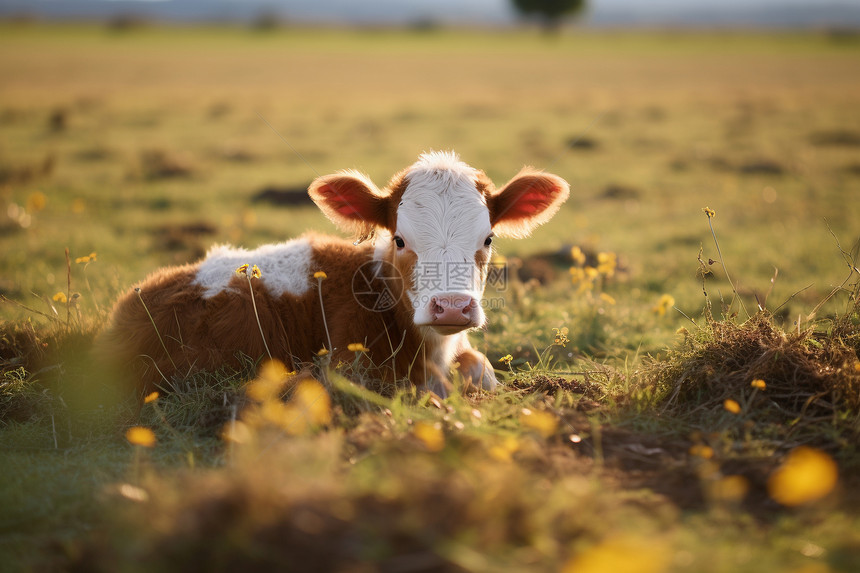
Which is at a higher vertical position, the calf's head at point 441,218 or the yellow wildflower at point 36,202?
the calf's head at point 441,218

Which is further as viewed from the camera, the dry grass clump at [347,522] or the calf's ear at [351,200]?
the calf's ear at [351,200]

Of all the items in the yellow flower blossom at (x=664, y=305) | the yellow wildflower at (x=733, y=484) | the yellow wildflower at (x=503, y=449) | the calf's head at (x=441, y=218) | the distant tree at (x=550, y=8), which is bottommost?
the yellow flower blossom at (x=664, y=305)

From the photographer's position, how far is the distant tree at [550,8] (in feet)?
281

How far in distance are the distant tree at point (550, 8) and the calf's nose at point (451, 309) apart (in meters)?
91.5

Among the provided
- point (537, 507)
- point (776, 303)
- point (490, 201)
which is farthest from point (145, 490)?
point (776, 303)

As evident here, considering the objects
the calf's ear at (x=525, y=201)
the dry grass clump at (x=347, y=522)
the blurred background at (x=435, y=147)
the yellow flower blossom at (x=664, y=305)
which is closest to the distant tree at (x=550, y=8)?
the blurred background at (x=435, y=147)

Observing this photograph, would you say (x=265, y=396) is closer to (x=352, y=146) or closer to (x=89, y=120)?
(x=352, y=146)

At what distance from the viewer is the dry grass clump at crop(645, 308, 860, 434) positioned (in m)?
3.74

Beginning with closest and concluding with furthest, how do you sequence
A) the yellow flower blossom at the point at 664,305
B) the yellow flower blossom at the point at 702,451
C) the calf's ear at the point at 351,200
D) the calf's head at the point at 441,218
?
the yellow flower blossom at the point at 702,451
the calf's head at the point at 441,218
the calf's ear at the point at 351,200
the yellow flower blossom at the point at 664,305

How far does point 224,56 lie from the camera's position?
5075 centimetres

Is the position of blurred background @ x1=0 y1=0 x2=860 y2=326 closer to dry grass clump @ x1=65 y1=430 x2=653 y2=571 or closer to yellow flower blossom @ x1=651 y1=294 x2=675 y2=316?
yellow flower blossom @ x1=651 y1=294 x2=675 y2=316

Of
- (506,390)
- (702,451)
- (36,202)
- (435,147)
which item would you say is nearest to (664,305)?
(506,390)

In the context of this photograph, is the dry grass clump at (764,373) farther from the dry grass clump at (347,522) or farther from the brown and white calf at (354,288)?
the dry grass clump at (347,522)

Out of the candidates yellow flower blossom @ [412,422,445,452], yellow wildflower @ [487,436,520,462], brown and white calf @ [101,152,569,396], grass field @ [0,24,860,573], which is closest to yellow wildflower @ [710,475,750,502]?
grass field @ [0,24,860,573]
